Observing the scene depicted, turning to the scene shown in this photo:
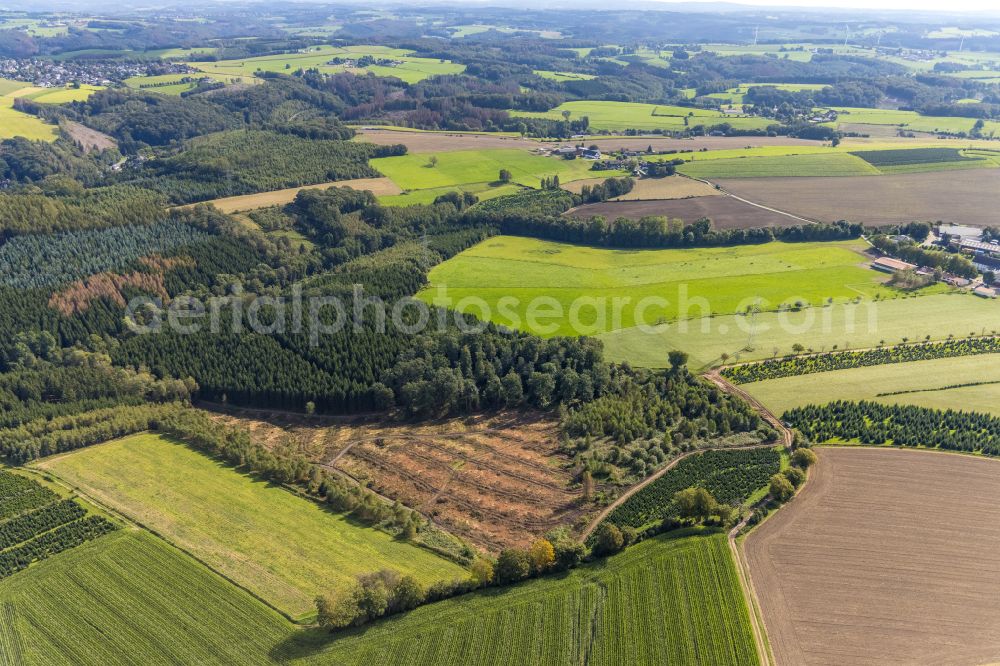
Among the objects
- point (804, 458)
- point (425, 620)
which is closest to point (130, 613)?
point (425, 620)

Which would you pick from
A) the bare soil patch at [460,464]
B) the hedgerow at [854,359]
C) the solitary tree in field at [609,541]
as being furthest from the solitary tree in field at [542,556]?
the hedgerow at [854,359]

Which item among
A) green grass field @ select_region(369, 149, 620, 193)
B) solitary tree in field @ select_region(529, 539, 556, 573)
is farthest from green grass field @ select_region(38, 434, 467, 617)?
green grass field @ select_region(369, 149, 620, 193)

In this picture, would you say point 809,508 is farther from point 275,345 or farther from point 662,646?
point 275,345

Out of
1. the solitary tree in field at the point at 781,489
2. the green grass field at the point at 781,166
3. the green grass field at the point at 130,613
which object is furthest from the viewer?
the green grass field at the point at 781,166

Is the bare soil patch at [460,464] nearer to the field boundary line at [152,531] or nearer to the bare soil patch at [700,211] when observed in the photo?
the field boundary line at [152,531]

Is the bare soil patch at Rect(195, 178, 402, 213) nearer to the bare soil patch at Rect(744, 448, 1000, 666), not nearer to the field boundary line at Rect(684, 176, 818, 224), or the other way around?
the field boundary line at Rect(684, 176, 818, 224)

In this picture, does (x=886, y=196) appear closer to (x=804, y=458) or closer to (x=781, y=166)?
(x=781, y=166)

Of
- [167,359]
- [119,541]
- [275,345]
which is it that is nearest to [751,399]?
[275,345]
